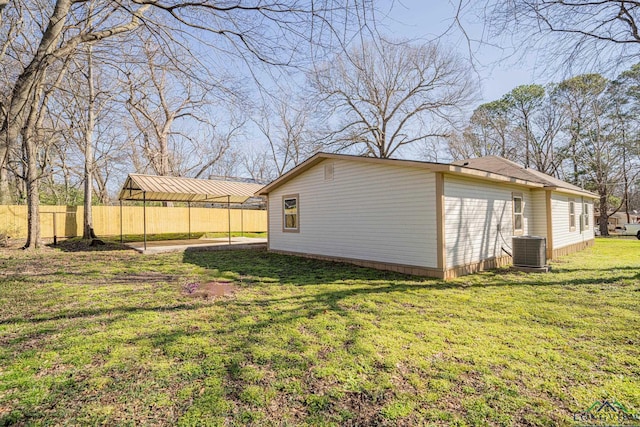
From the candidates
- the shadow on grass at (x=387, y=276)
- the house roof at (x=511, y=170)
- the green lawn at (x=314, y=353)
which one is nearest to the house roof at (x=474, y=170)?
the house roof at (x=511, y=170)

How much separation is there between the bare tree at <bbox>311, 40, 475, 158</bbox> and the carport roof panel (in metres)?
8.57

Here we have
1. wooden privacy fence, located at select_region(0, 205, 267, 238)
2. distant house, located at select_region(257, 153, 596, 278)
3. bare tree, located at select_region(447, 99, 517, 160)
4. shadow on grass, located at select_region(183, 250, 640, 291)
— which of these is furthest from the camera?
bare tree, located at select_region(447, 99, 517, 160)

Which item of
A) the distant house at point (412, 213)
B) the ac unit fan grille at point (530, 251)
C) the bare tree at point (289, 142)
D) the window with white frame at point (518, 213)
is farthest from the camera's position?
the bare tree at point (289, 142)

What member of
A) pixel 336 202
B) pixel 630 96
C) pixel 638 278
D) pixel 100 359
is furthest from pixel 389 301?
pixel 630 96

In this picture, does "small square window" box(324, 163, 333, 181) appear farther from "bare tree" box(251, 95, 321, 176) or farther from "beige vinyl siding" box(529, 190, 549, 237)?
"bare tree" box(251, 95, 321, 176)

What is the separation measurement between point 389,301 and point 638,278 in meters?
5.81

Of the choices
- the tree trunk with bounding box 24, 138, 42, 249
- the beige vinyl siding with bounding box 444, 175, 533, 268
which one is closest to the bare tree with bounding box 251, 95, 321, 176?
the tree trunk with bounding box 24, 138, 42, 249

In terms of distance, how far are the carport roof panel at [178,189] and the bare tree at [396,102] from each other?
8575mm

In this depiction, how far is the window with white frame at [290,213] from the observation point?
420 inches

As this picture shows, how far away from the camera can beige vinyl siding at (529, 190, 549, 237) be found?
33.9 ft

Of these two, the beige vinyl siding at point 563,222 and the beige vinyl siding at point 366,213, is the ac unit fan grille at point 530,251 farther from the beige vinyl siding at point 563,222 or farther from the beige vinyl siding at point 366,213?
the beige vinyl siding at point 563,222

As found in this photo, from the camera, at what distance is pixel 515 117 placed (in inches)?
1009

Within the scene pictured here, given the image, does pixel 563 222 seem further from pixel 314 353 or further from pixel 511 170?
pixel 314 353

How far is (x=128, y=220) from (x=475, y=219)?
1707 centimetres
